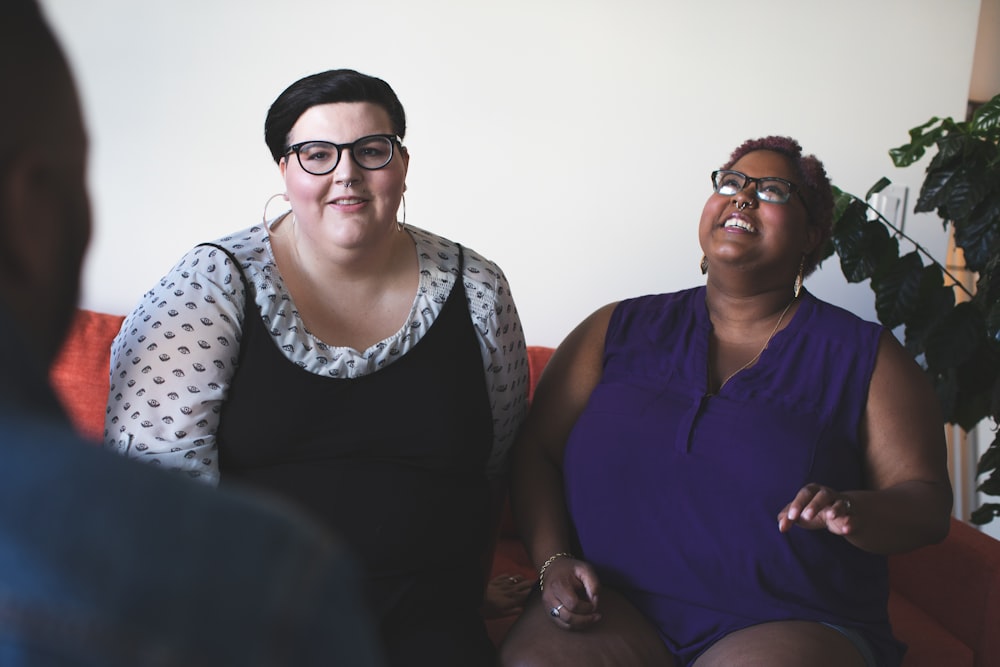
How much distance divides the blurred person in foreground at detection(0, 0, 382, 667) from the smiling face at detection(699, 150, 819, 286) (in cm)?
152

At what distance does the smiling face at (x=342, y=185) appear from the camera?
170cm

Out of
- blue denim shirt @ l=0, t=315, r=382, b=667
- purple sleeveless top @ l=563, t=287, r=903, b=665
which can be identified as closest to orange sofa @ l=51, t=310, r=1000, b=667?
purple sleeveless top @ l=563, t=287, r=903, b=665

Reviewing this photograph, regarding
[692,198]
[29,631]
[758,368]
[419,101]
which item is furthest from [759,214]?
[29,631]

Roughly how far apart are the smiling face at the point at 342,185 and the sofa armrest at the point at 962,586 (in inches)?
58.5

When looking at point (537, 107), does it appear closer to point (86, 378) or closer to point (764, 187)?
point (764, 187)

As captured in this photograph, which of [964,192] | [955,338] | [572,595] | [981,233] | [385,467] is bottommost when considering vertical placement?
[572,595]

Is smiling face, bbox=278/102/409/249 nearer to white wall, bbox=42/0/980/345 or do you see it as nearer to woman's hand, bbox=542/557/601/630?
woman's hand, bbox=542/557/601/630

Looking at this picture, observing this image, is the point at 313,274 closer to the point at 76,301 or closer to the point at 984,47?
the point at 76,301

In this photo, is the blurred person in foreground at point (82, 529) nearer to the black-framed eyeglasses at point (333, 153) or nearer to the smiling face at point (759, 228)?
the black-framed eyeglasses at point (333, 153)

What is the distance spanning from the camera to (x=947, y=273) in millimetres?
2500

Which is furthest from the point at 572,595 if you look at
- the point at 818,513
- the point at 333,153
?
the point at 333,153

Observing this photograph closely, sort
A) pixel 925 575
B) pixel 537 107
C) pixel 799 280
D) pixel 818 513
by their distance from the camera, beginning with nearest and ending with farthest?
pixel 818 513, pixel 799 280, pixel 925 575, pixel 537 107

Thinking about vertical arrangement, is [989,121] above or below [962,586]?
above

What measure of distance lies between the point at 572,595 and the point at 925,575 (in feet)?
3.49
